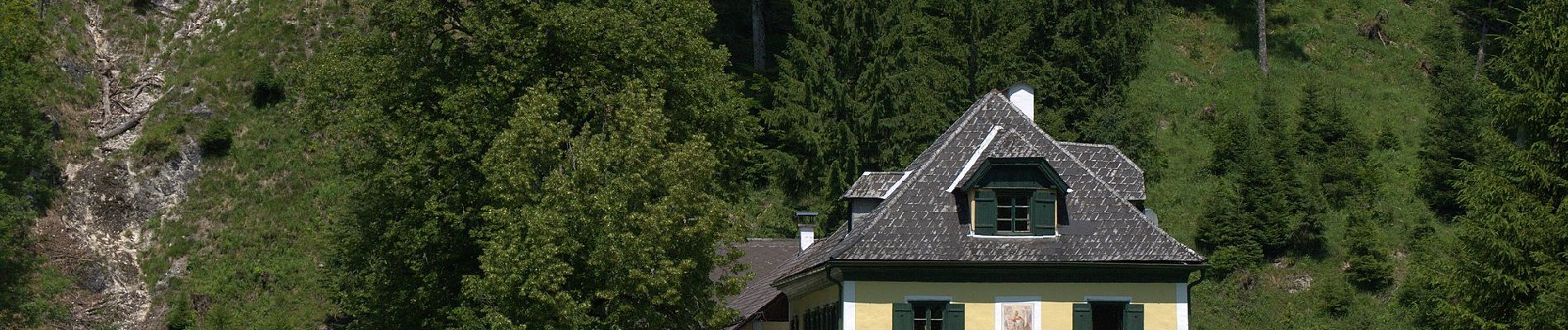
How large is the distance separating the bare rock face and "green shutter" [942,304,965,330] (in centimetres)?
3073

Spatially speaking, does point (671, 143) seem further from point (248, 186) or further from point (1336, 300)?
point (248, 186)

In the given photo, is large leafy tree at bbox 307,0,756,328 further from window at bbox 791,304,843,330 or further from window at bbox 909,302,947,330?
window at bbox 909,302,947,330

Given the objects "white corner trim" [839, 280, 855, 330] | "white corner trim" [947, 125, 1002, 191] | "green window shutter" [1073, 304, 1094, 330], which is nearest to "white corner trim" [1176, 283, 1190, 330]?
"green window shutter" [1073, 304, 1094, 330]

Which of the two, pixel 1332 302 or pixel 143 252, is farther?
pixel 143 252

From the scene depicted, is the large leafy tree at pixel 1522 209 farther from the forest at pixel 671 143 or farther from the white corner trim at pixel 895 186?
the white corner trim at pixel 895 186

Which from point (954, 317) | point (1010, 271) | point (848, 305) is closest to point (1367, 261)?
point (1010, 271)

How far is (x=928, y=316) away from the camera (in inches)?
1481

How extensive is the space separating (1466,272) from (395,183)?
806 inches

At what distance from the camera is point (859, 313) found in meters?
37.6

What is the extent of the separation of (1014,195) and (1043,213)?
2.19 feet

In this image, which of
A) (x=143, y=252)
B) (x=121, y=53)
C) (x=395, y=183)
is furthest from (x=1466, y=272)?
(x=121, y=53)

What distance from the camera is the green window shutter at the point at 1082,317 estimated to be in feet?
124

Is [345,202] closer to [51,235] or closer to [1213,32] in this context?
[51,235]

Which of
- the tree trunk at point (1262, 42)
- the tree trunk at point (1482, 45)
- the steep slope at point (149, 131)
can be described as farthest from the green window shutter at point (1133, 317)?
the tree trunk at point (1482, 45)
